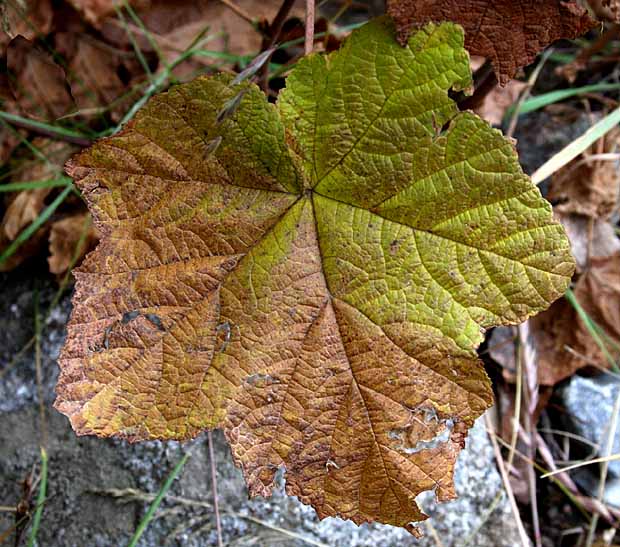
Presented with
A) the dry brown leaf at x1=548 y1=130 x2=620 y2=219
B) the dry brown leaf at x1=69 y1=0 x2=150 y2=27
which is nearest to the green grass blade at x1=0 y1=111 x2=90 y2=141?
the dry brown leaf at x1=69 y1=0 x2=150 y2=27

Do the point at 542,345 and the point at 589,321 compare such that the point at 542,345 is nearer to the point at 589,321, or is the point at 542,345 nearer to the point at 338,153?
the point at 589,321

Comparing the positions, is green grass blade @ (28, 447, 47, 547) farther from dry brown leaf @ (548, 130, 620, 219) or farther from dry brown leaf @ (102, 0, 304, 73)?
dry brown leaf @ (548, 130, 620, 219)

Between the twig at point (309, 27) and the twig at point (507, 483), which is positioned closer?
the twig at point (309, 27)

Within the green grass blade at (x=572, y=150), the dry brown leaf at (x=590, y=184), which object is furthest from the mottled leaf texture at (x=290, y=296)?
the dry brown leaf at (x=590, y=184)

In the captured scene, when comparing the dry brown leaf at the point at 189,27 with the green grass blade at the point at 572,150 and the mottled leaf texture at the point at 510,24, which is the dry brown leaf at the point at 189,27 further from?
the mottled leaf texture at the point at 510,24

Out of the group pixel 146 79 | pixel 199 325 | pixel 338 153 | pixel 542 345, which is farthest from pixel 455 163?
pixel 146 79
